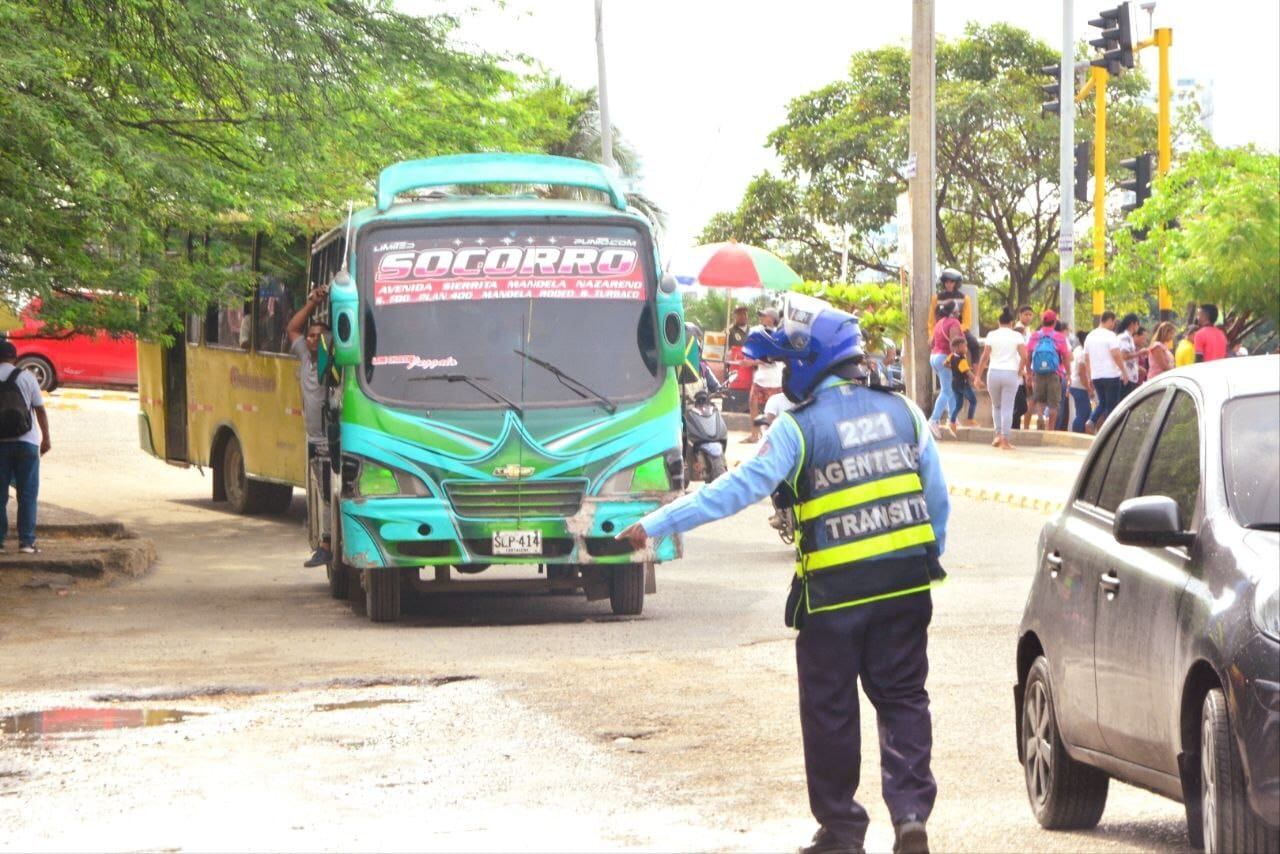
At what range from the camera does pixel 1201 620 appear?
5625mm

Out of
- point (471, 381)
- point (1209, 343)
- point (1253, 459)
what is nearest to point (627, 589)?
point (471, 381)

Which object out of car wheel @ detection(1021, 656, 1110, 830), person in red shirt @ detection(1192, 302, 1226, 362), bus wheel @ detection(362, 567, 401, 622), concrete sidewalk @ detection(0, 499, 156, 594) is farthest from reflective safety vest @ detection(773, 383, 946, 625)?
person in red shirt @ detection(1192, 302, 1226, 362)

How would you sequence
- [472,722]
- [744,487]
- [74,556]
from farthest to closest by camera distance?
[74,556] < [472,722] < [744,487]

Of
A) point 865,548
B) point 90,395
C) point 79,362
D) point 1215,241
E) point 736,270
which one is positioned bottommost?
point 90,395

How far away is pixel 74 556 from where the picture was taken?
Result: 16.9 metres

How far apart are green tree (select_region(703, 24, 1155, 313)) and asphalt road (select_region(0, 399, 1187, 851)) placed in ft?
113

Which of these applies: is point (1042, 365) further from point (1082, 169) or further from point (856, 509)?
point (856, 509)

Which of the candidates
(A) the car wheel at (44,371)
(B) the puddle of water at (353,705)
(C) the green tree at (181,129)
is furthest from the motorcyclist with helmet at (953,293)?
(B) the puddle of water at (353,705)

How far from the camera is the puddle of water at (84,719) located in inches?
379

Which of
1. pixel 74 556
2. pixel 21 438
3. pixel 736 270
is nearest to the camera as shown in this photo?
pixel 74 556

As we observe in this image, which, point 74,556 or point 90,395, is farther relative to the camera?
point 90,395

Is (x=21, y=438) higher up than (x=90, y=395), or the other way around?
(x=21, y=438)

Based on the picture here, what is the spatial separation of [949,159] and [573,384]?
38.7 meters

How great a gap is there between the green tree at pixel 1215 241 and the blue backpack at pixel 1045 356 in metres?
3.65
